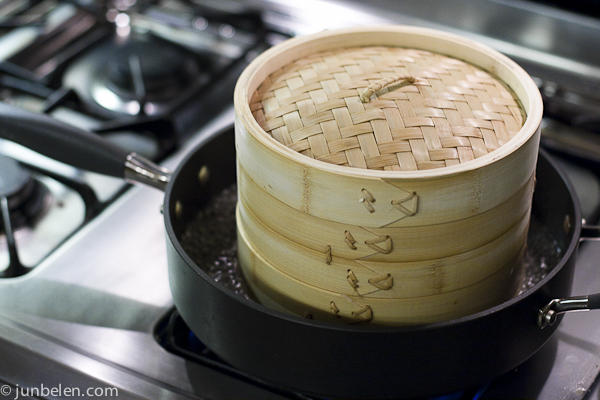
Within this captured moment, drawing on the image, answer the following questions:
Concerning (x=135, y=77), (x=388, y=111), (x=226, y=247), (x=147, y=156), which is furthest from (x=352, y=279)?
(x=135, y=77)

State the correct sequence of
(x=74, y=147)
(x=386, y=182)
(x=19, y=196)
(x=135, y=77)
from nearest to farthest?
(x=386, y=182)
(x=74, y=147)
(x=19, y=196)
(x=135, y=77)

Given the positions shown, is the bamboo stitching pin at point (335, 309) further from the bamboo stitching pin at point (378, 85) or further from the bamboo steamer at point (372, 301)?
the bamboo stitching pin at point (378, 85)

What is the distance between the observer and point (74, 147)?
0.74 meters

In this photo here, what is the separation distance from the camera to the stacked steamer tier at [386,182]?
50cm

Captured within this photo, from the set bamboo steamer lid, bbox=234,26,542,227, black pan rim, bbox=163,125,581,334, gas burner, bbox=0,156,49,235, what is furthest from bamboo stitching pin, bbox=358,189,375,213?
gas burner, bbox=0,156,49,235

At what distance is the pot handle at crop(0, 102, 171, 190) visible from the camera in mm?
725

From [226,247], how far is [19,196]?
0.32 metres

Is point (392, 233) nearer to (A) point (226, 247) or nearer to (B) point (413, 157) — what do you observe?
(B) point (413, 157)

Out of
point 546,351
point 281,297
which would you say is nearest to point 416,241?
point 281,297

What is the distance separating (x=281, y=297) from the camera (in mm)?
603

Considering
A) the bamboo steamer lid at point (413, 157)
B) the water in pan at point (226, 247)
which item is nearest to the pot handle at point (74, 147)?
the water in pan at point (226, 247)

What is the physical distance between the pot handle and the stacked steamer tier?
0.56 ft

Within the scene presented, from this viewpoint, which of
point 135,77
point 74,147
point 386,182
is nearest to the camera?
point 386,182

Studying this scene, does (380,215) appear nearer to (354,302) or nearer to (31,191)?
(354,302)
